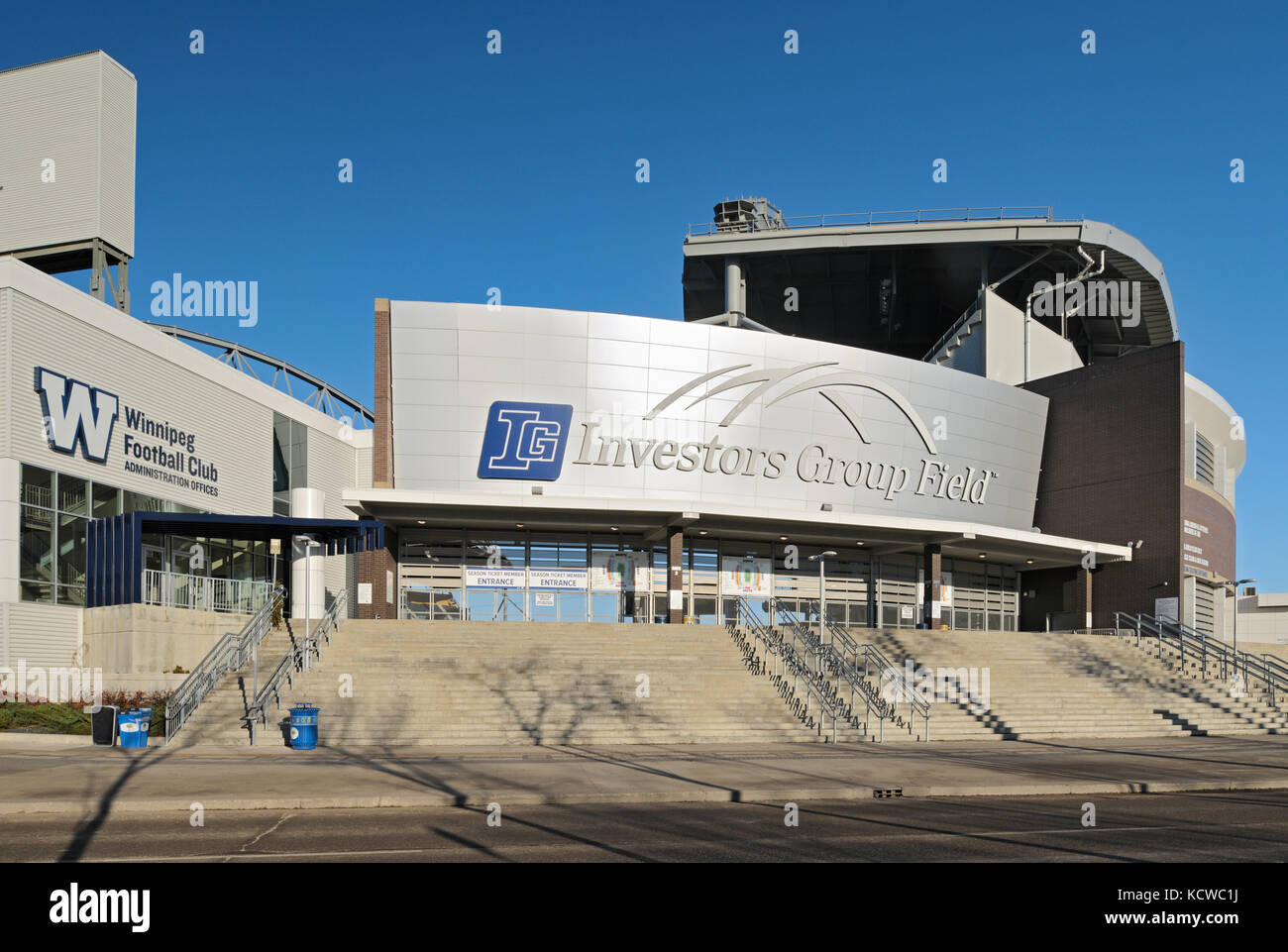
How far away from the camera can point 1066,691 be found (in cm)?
3394

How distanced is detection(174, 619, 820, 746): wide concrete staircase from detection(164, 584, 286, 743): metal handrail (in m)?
0.33

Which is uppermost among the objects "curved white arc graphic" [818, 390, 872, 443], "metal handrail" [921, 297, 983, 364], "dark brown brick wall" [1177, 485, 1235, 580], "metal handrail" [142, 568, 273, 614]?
"metal handrail" [921, 297, 983, 364]

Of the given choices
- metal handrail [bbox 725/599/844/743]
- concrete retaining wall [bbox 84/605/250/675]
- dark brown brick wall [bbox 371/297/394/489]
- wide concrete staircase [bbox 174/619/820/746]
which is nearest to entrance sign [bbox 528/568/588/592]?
dark brown brick wall [bbox 371/297/394/489]

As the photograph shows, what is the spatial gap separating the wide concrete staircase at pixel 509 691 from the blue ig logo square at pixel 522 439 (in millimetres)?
7046

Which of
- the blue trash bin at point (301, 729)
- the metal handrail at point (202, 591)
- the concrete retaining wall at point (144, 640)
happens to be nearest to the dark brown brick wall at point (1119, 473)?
the metal handrail at point (202, 591)

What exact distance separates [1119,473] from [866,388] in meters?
12.9

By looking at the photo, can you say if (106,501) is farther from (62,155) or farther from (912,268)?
(912,268)

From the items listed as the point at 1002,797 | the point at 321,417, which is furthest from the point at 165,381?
the point at 1002,797

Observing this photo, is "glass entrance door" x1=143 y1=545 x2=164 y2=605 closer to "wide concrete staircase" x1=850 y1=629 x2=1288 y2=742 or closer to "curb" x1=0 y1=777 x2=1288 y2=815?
"curb" x1=0 y1=777 x2=1288 y2=815

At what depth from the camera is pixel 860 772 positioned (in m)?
19.7

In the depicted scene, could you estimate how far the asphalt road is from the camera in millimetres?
11531

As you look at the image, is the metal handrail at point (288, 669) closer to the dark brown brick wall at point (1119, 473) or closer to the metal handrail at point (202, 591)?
the metal handrail at point (202, 591)

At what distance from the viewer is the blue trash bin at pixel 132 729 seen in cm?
2414
